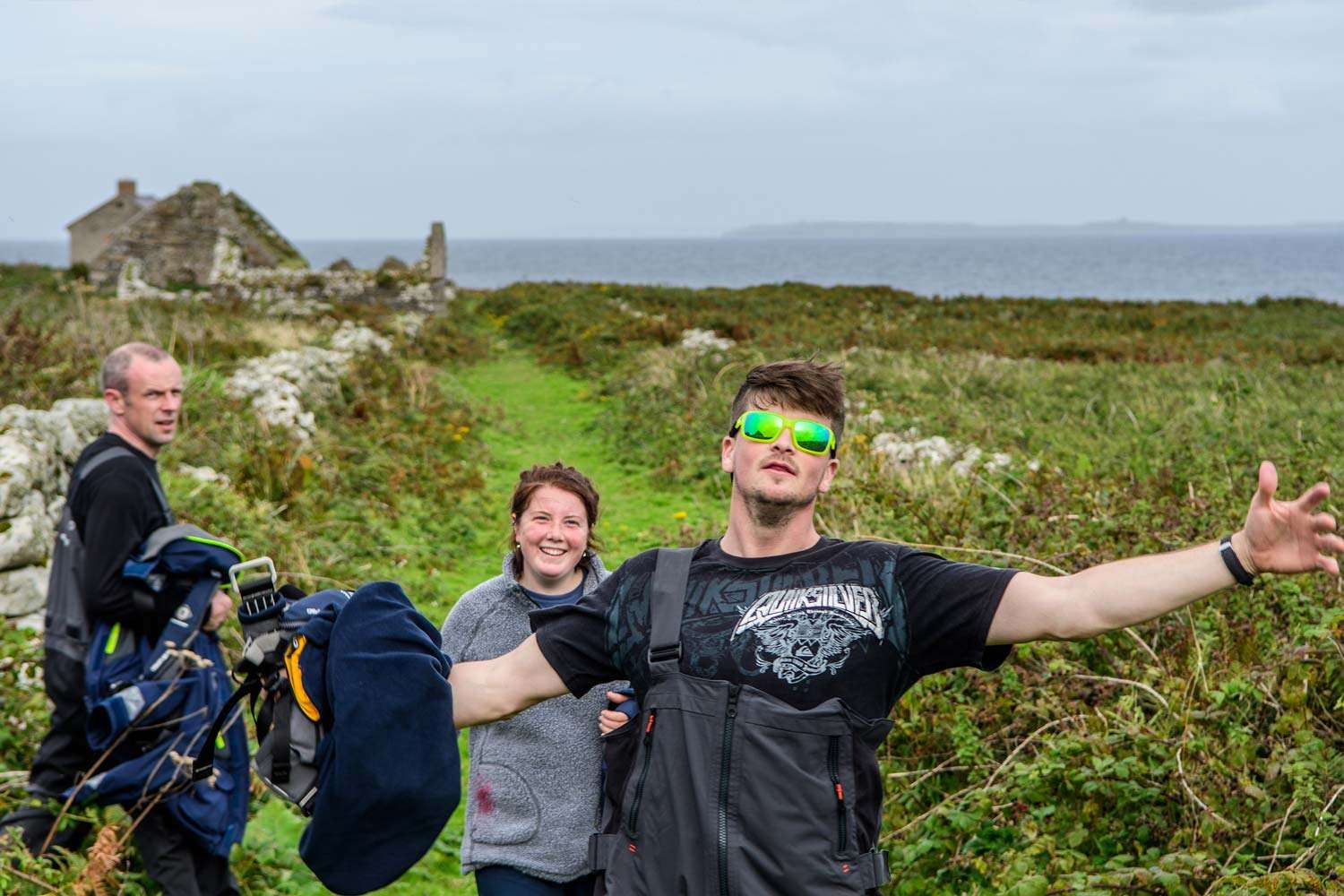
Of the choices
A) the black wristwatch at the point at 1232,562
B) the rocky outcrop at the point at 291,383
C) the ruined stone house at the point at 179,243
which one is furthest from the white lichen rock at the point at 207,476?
the ruined stone house at the point at 179,243

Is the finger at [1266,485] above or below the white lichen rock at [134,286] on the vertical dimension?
below

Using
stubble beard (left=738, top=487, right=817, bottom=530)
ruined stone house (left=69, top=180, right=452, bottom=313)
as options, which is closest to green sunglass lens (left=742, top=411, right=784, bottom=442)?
stubble beard (left=738, top=487, right=817, bottom=530)

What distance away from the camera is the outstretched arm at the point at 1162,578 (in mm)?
2084

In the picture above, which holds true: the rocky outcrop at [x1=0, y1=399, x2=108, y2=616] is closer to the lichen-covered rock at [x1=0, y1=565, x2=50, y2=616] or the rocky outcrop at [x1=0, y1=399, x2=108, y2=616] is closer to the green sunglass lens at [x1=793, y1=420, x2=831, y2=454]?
the lichen-covered rock at [x1=0, y1=565, x2=50, y2=616]

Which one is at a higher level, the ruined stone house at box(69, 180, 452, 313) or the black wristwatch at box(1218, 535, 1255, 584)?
the ruined stone house at box(69, 180, 452, 313)

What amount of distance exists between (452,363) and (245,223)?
1253cm

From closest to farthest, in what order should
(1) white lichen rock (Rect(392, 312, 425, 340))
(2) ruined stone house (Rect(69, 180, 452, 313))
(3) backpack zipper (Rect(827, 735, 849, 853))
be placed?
(3) backpack zipper (Rect(827, 735, 849, 853))
(1) white lichen rock (Rect(392, 312, 425, 340))
(2) ruined stone house (Rect(69, 180, 452, 313))

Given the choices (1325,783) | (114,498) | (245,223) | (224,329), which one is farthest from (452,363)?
(1325,783)

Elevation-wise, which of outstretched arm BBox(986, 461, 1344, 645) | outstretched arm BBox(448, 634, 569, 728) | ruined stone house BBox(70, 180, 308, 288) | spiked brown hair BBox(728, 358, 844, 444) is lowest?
outstretched arm BBox(448, 634, 569, 728)

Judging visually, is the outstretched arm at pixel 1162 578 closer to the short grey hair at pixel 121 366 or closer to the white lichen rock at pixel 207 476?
the short grey hair at pixel 121 366

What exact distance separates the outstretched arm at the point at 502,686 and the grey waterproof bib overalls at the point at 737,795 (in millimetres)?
301

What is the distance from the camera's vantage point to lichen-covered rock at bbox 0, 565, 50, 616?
19.4 ft

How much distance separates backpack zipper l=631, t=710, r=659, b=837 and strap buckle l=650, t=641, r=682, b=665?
109mm

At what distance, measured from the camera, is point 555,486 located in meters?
3.69
